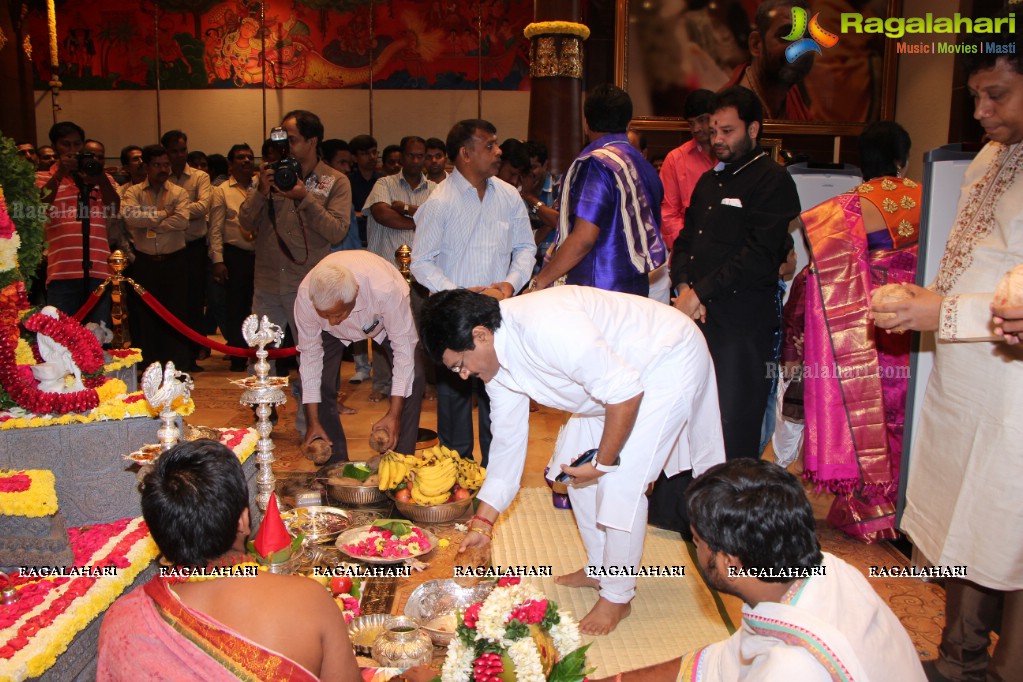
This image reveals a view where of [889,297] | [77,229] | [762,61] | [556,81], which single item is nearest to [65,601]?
[889,297]

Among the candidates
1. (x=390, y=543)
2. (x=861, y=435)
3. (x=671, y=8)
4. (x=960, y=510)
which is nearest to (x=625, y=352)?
(x=960, y=510)

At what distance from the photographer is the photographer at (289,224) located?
4957mm

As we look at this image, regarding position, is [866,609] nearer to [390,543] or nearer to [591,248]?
[390,543]

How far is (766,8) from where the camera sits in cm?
913

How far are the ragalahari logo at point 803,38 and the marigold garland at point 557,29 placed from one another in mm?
3833

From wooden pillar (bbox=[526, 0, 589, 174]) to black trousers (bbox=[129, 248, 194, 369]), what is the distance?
9.78 ft

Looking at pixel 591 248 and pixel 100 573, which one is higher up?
pixel 591 248

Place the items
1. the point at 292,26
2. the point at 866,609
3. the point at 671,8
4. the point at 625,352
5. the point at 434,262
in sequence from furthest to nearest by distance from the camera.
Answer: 1. the point at 292,26
2. the point at 671,8
3. the point at 434,262
4. the point at 625,352
5. the point at 866,609

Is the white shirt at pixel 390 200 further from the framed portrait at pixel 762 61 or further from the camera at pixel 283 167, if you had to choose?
the framed portrait at pixel 762 61

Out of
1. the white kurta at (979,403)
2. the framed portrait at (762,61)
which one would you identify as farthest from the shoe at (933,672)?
the framed portrait at (762,61)

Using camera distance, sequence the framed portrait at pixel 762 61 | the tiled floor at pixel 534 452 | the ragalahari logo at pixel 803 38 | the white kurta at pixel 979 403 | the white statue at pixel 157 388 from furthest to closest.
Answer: the ragalahari logo at pixel 803 38 < the framed portrait at pixel 762 61 < the tiled floor at pixel 534 452 < the white statue at pixel 157 388 < the white kurta at pixel 979 403

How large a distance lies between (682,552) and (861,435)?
0.95m

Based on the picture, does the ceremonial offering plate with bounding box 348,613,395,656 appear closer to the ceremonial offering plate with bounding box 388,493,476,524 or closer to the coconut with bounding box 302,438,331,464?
the ceremonial offering plate with bounding box 388,493,476,524

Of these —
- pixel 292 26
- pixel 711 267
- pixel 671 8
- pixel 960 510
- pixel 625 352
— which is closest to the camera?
pixel 960 510
